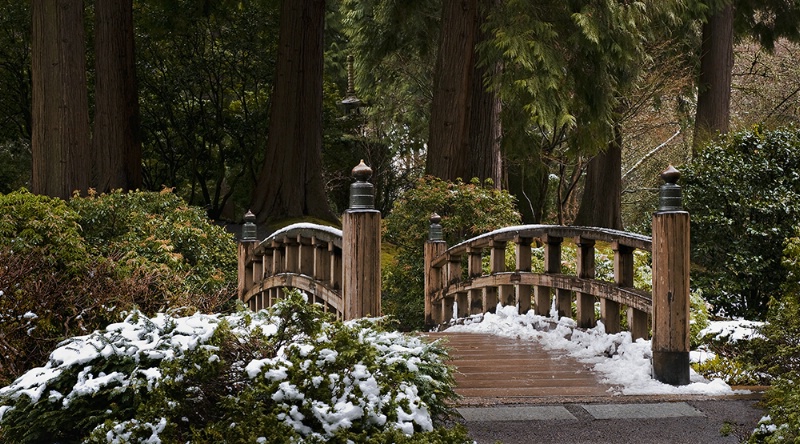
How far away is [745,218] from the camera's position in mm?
11797

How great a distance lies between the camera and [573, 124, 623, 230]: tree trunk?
74.4 feet

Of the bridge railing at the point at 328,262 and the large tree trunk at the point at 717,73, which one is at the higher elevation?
the large tree trunk at the point at 717,73

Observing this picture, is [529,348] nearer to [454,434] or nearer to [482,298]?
[482,298]

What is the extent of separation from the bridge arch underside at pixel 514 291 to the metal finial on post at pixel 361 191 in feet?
7.17

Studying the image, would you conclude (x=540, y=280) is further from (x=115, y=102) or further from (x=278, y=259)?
(x=115, y=102)

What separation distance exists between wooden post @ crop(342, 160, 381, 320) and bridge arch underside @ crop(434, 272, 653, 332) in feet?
6.56

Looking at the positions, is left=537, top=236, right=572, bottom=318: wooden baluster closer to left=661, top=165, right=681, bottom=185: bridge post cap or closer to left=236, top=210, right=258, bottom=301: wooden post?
left=661, top=165, right=681, bottom=185: bridge post cap

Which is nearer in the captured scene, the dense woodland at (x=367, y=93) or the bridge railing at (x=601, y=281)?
the bridge railing at (x=601, y=281)

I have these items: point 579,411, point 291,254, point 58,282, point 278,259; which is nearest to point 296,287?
point 291,254

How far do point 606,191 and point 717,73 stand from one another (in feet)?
12.4

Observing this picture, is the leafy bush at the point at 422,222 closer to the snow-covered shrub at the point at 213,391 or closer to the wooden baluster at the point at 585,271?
the wooden baluster at the point at 585,271

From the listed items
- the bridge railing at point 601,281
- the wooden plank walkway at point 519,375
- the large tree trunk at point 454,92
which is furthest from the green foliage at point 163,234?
the wooden plank walkway at point 519,375

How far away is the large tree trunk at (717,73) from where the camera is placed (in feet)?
74.6

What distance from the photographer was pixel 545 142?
24.0 meters
